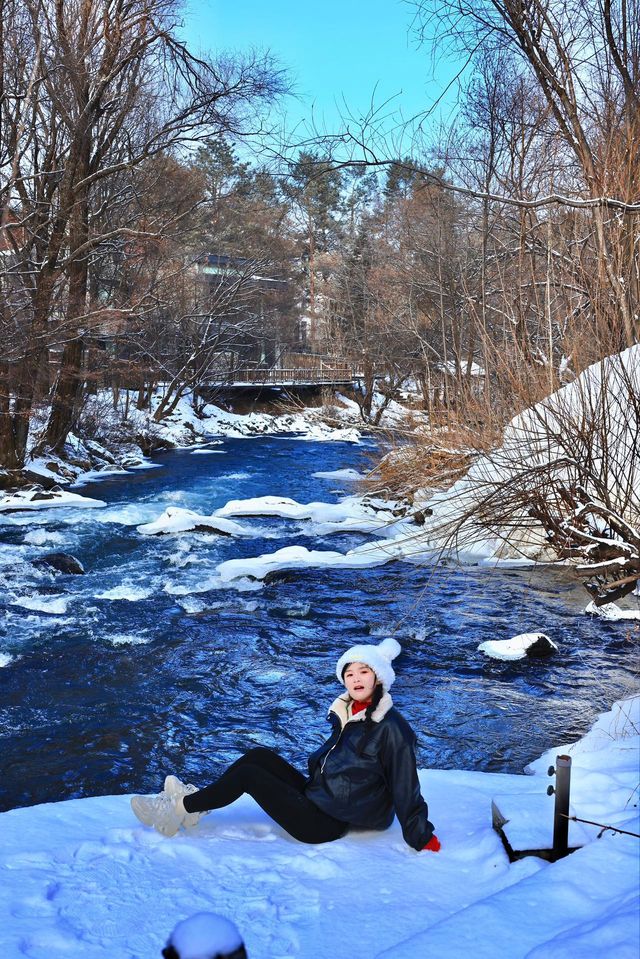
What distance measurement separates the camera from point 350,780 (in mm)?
3832

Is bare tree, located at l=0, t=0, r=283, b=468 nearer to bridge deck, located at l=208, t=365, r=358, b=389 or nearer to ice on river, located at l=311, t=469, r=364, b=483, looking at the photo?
ice on river, located at l=311, t=469, r=364, b=483

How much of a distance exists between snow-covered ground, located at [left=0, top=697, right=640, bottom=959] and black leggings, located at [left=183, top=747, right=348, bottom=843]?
0.08m

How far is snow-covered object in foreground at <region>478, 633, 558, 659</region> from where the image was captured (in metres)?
7.71

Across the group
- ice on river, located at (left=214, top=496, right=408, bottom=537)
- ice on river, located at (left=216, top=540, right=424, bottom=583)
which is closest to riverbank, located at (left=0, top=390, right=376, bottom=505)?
ice on river, located at (left=214, top=496, right=408, bottom=537)

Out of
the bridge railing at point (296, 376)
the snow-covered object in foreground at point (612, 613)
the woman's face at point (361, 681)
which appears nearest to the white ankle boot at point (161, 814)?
the woman's face at point (361, 681)

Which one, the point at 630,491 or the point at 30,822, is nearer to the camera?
the point at 30,822

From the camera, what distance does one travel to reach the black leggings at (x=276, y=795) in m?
3.87

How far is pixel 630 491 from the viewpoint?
478 cm

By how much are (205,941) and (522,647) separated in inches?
276

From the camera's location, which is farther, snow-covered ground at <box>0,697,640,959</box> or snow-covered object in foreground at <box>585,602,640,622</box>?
snow-covered object in foreground at <box>585,602,640,622</box>

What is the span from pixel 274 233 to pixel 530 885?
3491 cm

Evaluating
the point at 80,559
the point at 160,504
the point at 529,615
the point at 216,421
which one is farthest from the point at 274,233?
the point at 529,615

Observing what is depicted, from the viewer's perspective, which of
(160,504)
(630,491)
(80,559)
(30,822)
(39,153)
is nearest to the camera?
(30,822)

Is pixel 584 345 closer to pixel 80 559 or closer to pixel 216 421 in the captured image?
pixel 80 559
